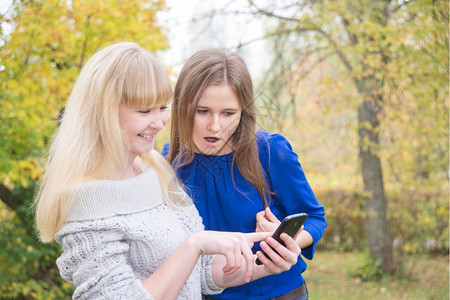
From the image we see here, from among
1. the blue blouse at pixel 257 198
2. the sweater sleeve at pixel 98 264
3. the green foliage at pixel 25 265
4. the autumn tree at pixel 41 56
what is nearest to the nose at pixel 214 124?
the blue blouse at pixel 257 198

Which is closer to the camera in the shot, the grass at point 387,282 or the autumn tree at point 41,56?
the autumn tree at point 41,56

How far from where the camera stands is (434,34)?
5160mm

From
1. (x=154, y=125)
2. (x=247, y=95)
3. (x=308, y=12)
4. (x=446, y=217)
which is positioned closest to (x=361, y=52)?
(x=308, y=12)

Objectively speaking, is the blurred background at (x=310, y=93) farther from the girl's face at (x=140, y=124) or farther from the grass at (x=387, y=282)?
the girl's face at (x=140, y=124)

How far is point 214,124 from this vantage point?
2.08m

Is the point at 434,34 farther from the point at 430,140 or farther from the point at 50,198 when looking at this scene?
the point at 50,198

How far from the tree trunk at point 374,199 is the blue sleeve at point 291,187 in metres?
6.19

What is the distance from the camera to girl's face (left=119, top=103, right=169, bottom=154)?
6.10 ft

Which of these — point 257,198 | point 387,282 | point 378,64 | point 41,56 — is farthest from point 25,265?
point 387,282

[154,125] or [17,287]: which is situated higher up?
[154,125]

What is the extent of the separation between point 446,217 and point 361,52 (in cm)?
406

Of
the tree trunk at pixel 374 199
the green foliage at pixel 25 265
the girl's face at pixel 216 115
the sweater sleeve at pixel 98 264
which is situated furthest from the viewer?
the tree trunk at pixel 374 199

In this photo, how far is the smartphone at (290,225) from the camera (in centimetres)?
178

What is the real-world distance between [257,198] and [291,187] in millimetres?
147
